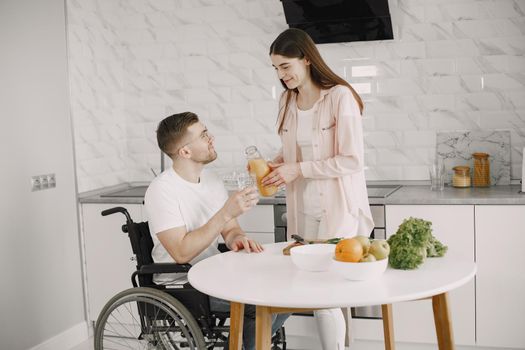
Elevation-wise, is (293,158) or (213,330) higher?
(293,158)

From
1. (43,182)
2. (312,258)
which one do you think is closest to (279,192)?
(43,182)

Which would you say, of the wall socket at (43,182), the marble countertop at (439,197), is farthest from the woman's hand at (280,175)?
the wall socket at (43,182)

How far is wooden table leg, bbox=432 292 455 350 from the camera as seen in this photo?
214cm

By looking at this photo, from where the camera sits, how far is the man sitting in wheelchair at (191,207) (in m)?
2.48

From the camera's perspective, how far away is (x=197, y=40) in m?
4.24

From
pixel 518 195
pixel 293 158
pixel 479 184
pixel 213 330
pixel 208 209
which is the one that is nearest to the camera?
pixel 213 330

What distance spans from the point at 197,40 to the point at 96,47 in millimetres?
621

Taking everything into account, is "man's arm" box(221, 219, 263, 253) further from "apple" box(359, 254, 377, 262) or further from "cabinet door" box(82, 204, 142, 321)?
"cabinet door" box(82, 204, 142, 321)

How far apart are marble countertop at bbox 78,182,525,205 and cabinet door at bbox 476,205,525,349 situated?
41mm

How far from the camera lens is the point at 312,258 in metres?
2.12

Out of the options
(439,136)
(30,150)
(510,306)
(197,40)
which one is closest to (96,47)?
(197,40)

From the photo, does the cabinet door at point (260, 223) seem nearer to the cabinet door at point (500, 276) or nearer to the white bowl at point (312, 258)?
the cabinet door at point (500, 276)

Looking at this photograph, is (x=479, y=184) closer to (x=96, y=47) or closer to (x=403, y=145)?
(x=403, y=145)

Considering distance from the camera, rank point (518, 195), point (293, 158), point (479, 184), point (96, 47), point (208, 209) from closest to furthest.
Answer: point (208, 209), point (293, 158), point (518, 195), point (479, 184), point (96, 47)
